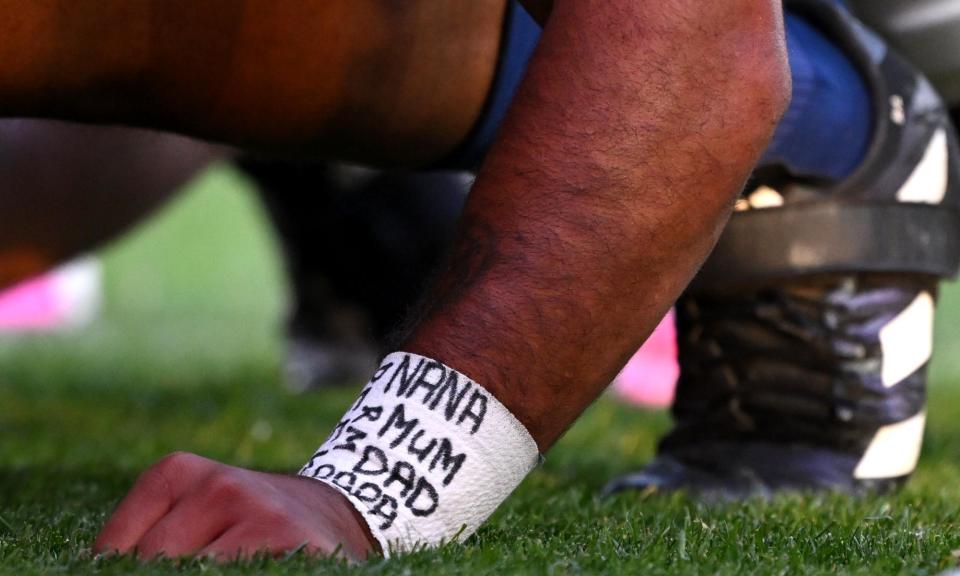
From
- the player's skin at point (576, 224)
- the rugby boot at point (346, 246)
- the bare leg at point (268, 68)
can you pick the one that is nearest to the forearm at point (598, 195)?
the player's skin at point (576, 224)

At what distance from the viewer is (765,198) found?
135 centimetres

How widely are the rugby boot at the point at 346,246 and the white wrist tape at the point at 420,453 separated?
1460 mm

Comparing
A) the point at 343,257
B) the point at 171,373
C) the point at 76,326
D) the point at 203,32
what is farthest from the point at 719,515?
the point at 76,326

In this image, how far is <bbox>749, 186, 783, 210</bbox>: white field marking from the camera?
4.42 ft

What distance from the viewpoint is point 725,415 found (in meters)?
1.42

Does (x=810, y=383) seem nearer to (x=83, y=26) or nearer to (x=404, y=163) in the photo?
(x=404, y=163)

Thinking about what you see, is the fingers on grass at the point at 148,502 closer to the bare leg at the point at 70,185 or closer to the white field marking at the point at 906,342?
the white field marking at the point at 906,342

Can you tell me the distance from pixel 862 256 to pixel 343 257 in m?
1.53

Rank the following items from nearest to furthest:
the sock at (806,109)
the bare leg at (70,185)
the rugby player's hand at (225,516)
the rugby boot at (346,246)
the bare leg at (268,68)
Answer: the rugby player's hand at (225,516)
the bare leg at (268,68)
the sock at (806,109)
the bare leg at (70,185)
the rugby boot at (346,246)

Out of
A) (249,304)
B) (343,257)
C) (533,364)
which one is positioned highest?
(533,364)

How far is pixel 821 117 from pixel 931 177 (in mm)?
139

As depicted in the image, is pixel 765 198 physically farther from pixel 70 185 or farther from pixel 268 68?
pixel 70 185

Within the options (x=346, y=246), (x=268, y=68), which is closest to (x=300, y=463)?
(x=268, y=68)

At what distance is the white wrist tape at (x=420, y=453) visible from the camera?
0.88 meters
